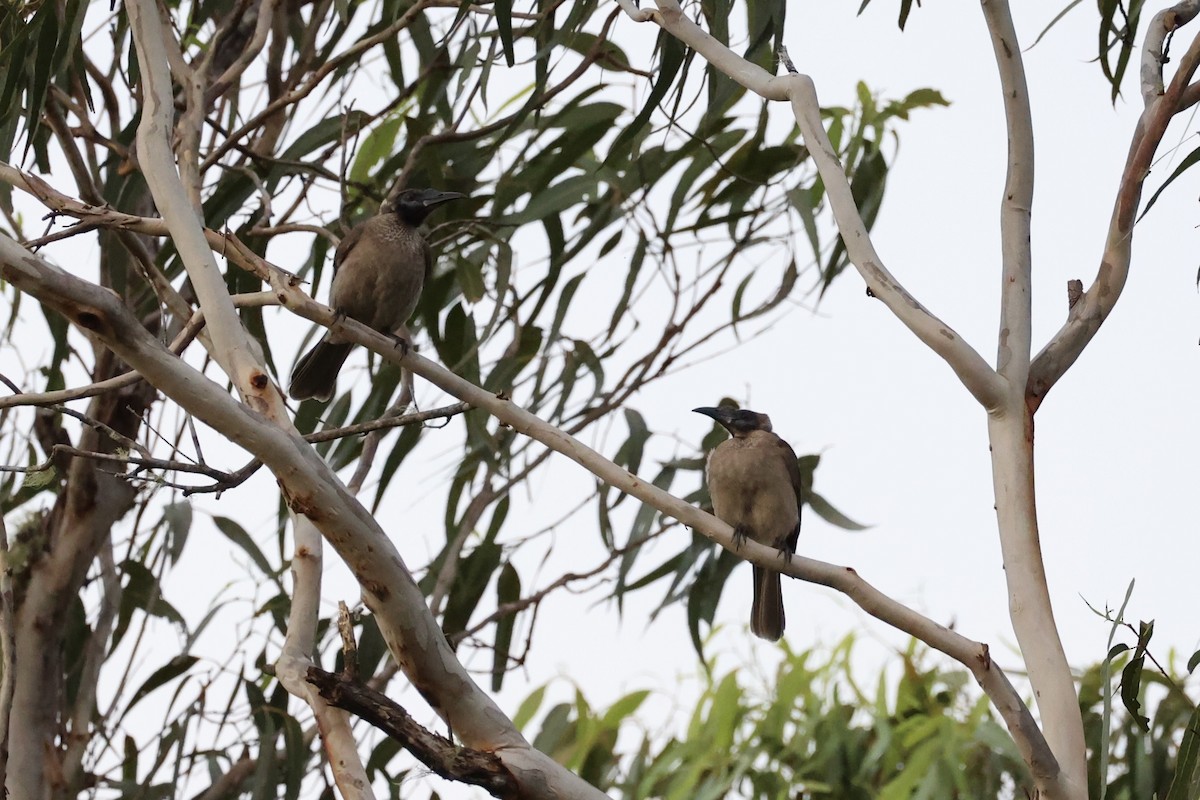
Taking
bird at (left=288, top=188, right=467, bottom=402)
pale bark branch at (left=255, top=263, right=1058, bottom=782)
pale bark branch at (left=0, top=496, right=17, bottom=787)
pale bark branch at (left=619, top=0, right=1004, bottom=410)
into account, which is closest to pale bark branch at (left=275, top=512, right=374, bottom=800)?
pale bark branch at (left=255, top=263, right=1058, bottom=782)

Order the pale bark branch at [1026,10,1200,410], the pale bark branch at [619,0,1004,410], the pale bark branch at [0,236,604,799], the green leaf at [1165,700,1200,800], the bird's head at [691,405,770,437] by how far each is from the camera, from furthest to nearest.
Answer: the bird's head at [691,405,770,437]
the pale bark branch at [1026,10,1200,410]
the pale bark branch at [619,0,1004,410]
the green leaf at [1165,700,1200,800]
the pale bark branch at [0,236,604,799]

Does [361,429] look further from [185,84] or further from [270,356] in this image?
[185,84]

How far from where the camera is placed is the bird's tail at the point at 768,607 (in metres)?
4.51

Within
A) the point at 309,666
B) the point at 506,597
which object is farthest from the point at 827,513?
the point at 309,666

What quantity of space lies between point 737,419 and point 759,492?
354 millimetres

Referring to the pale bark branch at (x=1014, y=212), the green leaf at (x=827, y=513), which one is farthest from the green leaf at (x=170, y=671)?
the pale bark branch at (x=1014, y=212)

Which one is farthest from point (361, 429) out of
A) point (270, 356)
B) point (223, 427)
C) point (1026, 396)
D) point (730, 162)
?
point (730, 162)

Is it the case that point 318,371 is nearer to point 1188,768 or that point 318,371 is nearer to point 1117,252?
point 1117,252

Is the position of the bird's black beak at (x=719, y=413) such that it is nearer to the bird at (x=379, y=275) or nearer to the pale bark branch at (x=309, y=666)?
the bird at (x=379, y=275)

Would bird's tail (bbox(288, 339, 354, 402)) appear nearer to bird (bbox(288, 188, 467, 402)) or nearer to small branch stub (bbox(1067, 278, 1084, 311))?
bird (bbox(288, 188, 467, 402))

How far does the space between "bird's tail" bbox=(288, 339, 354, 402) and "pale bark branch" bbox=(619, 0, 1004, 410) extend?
5.48 feet

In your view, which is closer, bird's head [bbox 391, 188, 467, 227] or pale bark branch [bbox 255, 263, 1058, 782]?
pale bark branch [bbox 255, 263, 1058, 782]

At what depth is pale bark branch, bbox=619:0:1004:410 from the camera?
225 centimetres

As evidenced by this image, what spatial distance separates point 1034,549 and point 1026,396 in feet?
0.82
